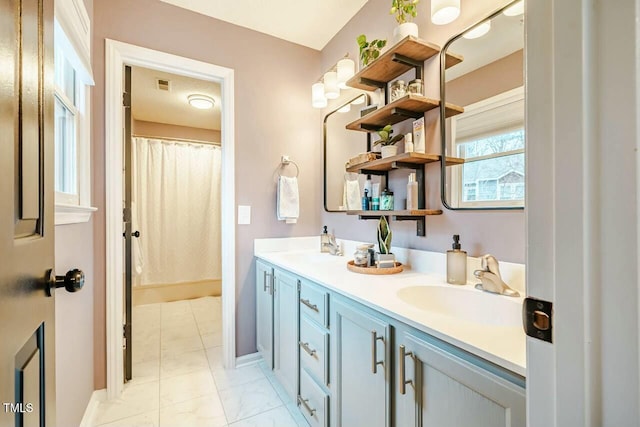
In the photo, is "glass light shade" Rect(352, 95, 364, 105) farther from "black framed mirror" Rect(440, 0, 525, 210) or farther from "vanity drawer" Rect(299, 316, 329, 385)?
"vanity drawer" Rect(299, 316, 329, 385)

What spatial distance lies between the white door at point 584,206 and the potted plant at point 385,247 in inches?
41.5

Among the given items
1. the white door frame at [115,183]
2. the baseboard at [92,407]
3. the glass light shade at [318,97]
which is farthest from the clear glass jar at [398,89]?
the baseboard at [92,407]

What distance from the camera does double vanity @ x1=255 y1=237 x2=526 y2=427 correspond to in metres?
0.70

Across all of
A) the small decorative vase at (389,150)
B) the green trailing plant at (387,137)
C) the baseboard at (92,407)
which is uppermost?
the green trailing plant at (387,137)

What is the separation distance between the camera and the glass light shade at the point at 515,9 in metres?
1.12

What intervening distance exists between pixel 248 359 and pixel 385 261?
1367 millimetres

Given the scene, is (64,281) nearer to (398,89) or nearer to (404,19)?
(398,89)

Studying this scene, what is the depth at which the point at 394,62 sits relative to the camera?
60.3 inches

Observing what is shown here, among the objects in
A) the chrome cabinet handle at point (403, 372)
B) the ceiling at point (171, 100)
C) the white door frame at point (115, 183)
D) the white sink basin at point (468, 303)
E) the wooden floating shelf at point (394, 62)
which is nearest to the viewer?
the chrome cabinet handle at point (403, 372)

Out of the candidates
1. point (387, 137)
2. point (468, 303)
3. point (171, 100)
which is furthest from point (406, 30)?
point (171, 100)

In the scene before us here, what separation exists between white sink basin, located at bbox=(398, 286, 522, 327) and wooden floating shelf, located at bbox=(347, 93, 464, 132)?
808 mm

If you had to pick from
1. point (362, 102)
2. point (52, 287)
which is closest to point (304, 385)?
point (52, 287)

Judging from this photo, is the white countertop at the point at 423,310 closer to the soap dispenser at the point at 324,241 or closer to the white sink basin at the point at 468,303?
the white sink basin at the point at 468,303

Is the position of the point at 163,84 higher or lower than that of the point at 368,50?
higher
